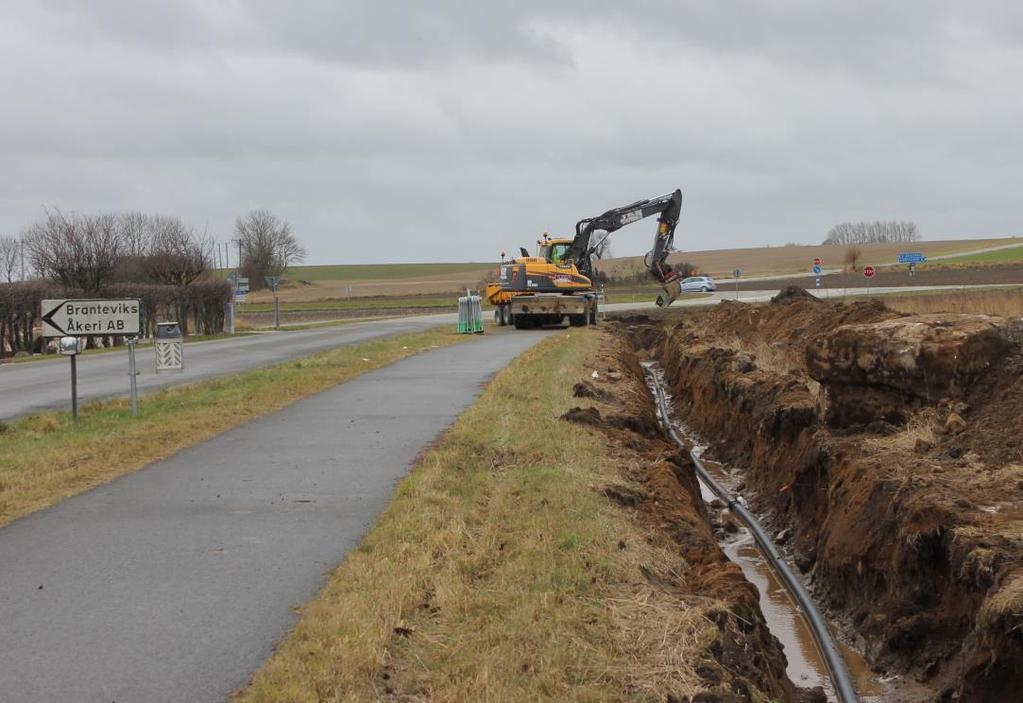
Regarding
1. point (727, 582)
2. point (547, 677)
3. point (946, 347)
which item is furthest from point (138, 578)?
point (946, 347)

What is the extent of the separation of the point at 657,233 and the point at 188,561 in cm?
3479

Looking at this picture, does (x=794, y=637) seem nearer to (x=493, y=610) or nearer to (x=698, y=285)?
(x=493, y=610)

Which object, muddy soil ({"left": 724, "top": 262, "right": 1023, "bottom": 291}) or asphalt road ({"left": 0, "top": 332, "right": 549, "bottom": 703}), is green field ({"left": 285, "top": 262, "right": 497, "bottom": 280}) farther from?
asphalt road ({"left": 0, "top": 332, "right": 549, "bottom": 703})

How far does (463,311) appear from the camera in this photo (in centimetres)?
3834

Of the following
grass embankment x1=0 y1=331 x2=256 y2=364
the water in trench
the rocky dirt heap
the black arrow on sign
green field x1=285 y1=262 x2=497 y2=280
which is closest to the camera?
the water in trench

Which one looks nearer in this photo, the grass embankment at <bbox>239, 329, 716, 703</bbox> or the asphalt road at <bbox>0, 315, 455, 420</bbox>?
the grass embankment at <bbox>239, 329, 716, 703</bbox>

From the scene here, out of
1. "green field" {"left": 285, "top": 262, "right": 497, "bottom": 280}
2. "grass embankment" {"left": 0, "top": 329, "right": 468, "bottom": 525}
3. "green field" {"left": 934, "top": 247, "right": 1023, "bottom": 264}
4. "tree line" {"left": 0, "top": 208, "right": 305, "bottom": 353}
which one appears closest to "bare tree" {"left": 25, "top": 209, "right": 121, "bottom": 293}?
"tree line" {"left": 0, "top": 208, "right": 305, "bottom": 353}

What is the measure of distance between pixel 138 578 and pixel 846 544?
5.80 m

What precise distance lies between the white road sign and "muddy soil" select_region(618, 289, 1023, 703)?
775cm

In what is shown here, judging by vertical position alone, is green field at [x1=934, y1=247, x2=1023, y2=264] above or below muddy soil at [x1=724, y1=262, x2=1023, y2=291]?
above

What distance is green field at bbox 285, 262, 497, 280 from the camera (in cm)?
14765

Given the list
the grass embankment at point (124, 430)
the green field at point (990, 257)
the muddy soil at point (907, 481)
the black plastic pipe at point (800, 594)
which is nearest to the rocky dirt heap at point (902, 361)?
the muddy soil at point (907, 481)

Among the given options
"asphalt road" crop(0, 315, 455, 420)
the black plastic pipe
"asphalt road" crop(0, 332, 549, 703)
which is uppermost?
"asphalt road" crop(0, 332, 549, 703)

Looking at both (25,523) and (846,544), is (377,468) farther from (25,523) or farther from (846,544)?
(846,544)
